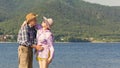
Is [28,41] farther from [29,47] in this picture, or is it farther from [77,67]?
[77,67]

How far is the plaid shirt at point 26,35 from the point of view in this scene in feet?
42.2

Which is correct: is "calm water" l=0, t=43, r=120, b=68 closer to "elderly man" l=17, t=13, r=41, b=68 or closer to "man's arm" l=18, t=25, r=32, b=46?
"elderly man" l=17, t=13, r=41, b=68

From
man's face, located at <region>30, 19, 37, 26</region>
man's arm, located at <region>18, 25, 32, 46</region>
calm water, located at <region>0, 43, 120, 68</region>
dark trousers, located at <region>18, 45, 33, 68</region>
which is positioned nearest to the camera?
man's face, located at <region>30, 19, 37, 26</region>

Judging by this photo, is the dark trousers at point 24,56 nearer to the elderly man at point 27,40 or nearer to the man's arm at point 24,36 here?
the elderly man at point 27,40

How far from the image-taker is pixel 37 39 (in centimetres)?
1291

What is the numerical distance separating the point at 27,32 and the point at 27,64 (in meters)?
0.99

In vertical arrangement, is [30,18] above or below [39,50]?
above

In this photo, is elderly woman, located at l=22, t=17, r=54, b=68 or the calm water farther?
the calm water

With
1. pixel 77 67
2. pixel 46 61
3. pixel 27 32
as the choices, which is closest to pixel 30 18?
pixel 27 32

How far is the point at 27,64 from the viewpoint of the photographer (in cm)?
1316

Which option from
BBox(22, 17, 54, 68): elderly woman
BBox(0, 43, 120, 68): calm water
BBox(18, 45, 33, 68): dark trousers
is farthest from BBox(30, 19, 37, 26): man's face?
BBox(0, 43, 120, 68): calm water

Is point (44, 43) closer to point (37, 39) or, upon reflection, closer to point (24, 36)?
point (37, 39)

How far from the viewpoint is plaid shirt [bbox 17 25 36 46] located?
1287 cm

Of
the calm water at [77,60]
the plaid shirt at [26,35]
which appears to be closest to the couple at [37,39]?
the plaid shirt at [26,35]
